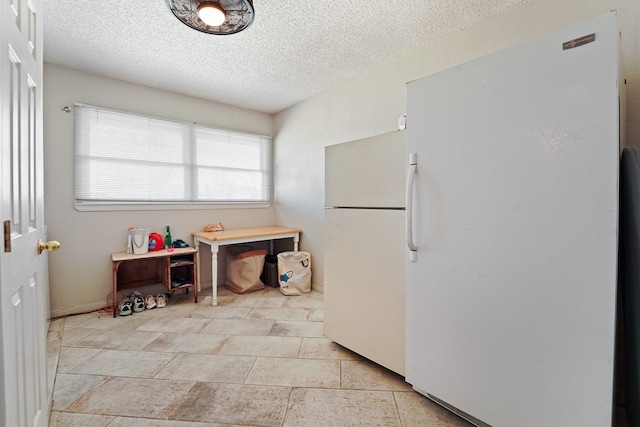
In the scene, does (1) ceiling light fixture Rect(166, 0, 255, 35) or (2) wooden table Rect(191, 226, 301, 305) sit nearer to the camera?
(1) ceiling light fixture Rect(166, 0, 255, 35)

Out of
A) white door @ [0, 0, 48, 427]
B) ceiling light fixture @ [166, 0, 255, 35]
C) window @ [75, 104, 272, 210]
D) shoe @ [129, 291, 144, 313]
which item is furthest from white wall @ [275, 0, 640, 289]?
shoe @ [129, 291, 144, 313]

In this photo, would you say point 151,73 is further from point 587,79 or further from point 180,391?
point 587,79

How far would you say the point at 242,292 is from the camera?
345cm

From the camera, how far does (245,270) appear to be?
3.48 m

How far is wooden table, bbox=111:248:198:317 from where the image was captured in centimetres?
297

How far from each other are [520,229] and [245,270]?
9.81ft

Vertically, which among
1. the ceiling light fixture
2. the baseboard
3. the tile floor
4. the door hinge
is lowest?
the tile floor

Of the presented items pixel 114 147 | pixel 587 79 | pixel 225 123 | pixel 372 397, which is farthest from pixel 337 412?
pixel 225 123

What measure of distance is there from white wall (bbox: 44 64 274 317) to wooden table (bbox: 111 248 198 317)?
15 centimetres

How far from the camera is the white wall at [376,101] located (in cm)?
156

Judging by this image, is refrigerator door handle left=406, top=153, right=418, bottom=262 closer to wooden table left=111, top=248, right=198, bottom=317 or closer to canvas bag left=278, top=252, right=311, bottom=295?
canvas bag left=278, top=252, right=311, bottom=295

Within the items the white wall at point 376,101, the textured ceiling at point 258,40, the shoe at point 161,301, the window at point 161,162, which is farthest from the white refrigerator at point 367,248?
the window at point 161,162

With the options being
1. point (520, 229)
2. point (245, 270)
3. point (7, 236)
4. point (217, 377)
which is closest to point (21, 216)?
point (7, 236)

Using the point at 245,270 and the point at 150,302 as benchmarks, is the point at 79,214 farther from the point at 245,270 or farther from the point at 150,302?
the point at 245,270
